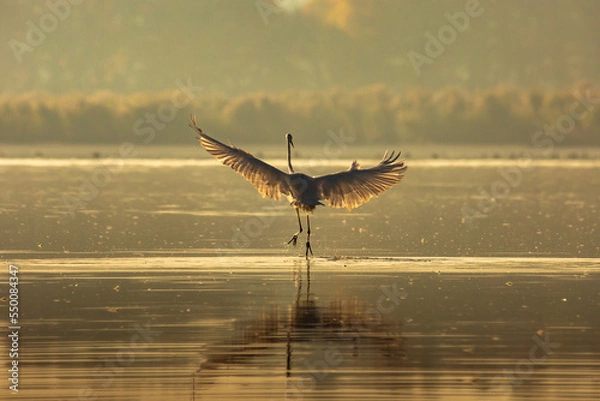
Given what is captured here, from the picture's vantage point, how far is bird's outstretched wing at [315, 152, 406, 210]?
2452 cm

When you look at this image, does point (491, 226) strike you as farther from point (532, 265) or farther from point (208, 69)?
point (208, 69)

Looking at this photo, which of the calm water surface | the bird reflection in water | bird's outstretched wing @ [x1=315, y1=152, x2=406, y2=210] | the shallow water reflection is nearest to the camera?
the shallow water reflection

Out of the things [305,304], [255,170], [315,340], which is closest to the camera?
[315,340]

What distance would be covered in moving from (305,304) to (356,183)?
642cm

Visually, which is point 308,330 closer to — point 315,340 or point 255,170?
point 315,340

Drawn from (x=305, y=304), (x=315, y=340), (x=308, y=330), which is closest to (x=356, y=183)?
(x=305, y=304)

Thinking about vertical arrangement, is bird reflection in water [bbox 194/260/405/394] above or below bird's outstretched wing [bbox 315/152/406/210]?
below

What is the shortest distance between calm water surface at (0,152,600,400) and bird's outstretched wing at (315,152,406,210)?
1.00m

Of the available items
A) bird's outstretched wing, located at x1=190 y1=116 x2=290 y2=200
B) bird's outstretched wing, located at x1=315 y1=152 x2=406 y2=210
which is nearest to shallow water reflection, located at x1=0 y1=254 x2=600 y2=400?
bird's outstretched wing, located at x1=315 y1=152 x2=406 y2=210

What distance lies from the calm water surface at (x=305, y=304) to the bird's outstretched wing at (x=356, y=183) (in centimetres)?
100

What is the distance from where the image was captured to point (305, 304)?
1845 cm

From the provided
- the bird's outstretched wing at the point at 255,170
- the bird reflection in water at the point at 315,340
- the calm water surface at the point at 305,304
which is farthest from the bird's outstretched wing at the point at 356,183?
the bird reflection in water at the point at 315,340

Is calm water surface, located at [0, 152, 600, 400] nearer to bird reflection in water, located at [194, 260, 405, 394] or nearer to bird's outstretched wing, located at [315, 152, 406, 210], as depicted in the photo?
bird reflection in water, located at [194, 260, 405, 394]

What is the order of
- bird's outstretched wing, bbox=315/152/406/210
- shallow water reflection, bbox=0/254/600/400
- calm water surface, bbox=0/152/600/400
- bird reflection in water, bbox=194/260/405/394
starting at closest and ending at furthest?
shallow water reflection, bbox=0/254/600/400 → calm water surface, bbox=0/152/600/400 → bird reflection in water, bbox=194/260/405/394 → bird's outstretched wing, bbox=315/152/406/210
